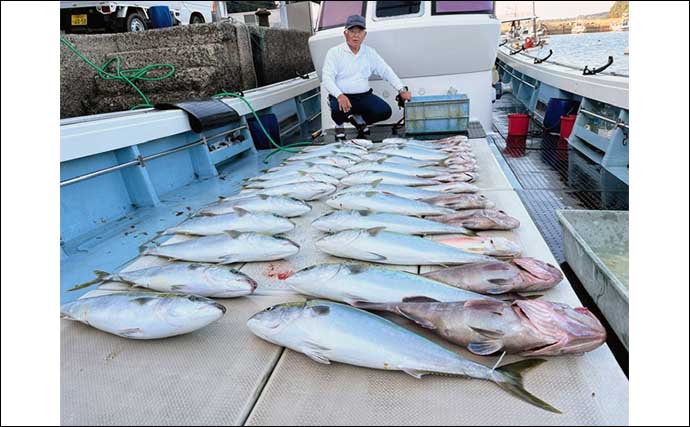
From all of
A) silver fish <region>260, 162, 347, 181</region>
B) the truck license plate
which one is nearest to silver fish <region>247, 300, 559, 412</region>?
silver fish <region>260, 162, 347, 181</region>

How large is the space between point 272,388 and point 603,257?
2.05 metres

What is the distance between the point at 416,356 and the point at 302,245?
1.28 meters

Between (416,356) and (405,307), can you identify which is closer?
(416,356)

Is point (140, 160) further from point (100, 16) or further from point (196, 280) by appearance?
Result: point (100, 16)

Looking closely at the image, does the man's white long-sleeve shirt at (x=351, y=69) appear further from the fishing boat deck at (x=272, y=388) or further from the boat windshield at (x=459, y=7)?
the fishing boat deck at (x=272, y=388)

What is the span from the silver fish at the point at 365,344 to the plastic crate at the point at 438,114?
14.1 feet

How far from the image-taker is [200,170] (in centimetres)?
498

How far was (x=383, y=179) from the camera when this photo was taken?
3.66 m

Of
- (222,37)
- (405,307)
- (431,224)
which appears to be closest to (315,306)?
(405,307)

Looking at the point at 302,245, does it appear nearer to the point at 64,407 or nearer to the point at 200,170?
the point at 64,407

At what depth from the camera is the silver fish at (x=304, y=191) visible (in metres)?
3.41

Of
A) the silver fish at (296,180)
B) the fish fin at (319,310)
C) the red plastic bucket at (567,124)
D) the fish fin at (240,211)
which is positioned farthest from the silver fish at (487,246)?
the red plastic bucket at (567,124)

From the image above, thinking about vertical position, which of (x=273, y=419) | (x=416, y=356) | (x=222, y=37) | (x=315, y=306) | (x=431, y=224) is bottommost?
(x=273, y=419)

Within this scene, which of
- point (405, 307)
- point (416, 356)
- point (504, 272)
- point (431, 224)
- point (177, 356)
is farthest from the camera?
point (431, 224)
